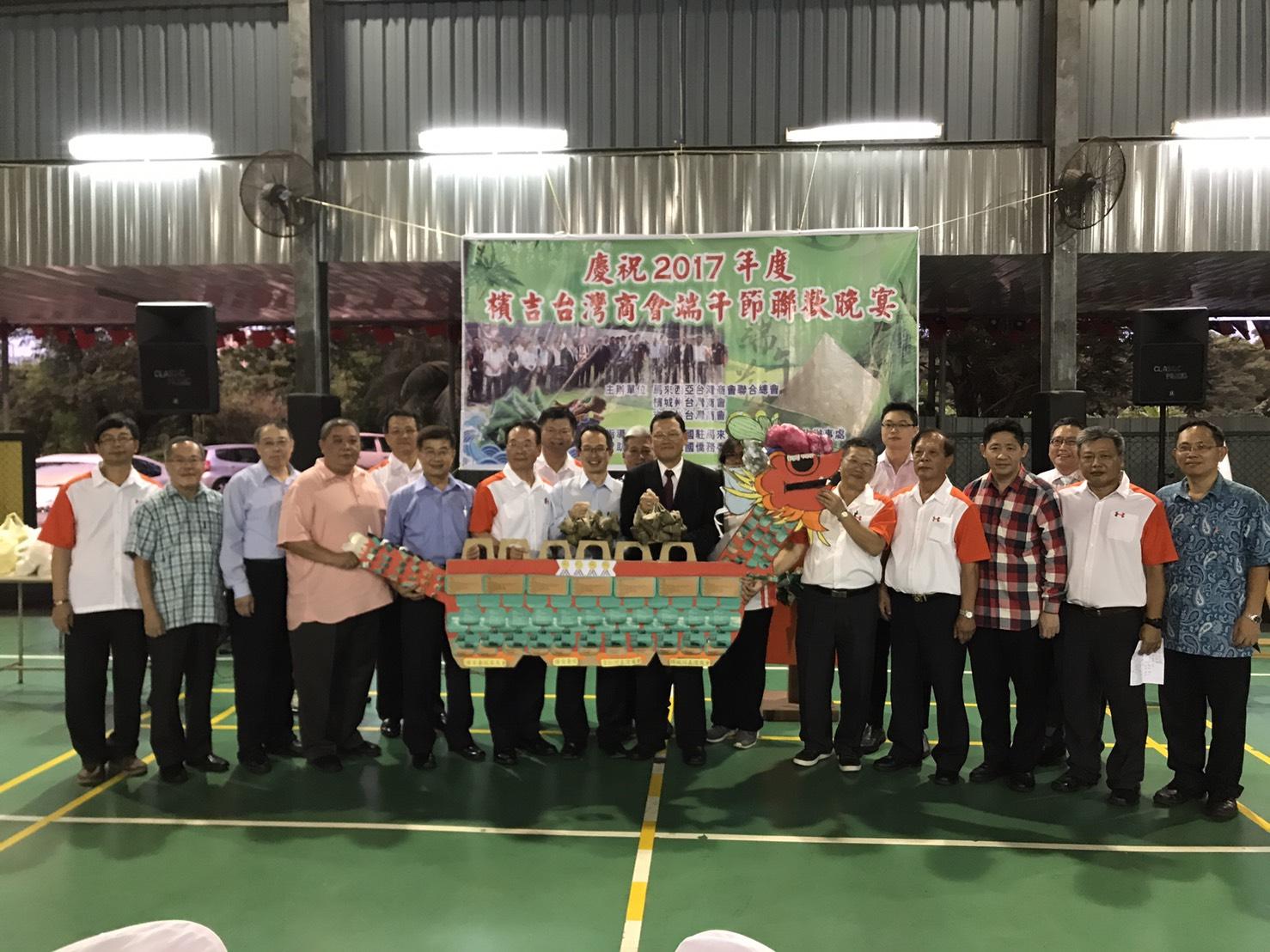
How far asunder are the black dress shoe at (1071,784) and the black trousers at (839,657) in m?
0.80

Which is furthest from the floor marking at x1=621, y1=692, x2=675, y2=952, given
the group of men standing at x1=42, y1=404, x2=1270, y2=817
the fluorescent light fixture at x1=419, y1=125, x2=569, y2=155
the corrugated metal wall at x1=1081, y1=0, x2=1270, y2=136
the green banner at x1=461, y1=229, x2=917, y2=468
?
the corrugated metal wall at x1=1081, y1=0, x2=1270, y2=136

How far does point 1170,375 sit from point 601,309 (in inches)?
142

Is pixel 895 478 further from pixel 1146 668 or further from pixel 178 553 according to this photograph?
pixel 178 553

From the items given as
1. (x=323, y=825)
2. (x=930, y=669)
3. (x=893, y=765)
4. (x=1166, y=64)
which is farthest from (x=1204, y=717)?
(x=1166, y=64)

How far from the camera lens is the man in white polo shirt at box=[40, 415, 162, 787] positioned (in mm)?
4141

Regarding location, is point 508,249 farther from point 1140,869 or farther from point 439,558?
point 1140,869

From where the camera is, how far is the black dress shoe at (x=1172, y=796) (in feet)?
12.9

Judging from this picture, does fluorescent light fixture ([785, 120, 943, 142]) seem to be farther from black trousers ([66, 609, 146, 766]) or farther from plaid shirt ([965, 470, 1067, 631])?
black trousers ([66, 609, 146, 766])

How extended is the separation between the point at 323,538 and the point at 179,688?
86cm

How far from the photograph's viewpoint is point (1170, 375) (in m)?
6.20

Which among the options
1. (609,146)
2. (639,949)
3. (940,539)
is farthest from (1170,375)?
(639,949)

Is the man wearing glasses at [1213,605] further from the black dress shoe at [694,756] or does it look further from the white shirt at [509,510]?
the white shirt at [509,510]

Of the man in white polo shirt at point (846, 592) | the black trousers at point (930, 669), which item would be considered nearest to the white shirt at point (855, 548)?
the man in white polo shirt at point (846, 592)

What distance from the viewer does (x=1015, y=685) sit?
13.4 feet
